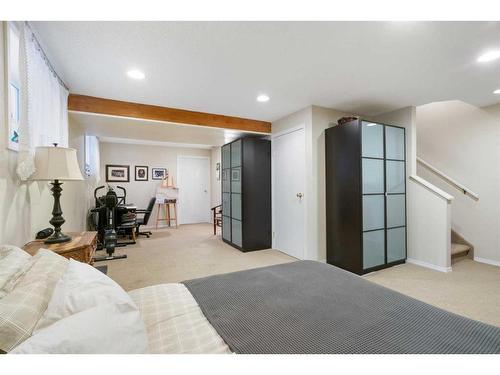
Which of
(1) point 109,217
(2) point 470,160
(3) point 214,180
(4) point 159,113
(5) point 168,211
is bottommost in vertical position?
(5) point 168,211

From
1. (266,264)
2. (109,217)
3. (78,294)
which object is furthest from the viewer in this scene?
(109,217)

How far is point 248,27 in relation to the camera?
5.78 ft

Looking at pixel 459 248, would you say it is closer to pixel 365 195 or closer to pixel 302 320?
pixel 365 195

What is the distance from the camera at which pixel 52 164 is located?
1801 mm

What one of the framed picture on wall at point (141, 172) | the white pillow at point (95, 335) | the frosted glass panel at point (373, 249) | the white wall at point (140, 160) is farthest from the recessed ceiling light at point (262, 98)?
the framed picture on wall at point (141, 172)

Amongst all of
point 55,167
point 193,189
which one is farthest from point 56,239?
point 193,189

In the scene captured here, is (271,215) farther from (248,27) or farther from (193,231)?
(248,27)

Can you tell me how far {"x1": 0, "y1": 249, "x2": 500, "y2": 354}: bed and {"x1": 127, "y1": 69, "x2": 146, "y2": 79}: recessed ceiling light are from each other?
1914mm

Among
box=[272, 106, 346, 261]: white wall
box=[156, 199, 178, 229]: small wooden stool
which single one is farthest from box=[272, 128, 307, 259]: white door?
box=[156, 199, 178, 229]: small wooden stool

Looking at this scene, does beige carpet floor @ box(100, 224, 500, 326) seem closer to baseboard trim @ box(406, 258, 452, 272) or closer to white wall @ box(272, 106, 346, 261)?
baseboard trim @ box(406, 258, 452, 272)

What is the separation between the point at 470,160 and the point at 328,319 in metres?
4.19

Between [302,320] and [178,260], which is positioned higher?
[302,320]

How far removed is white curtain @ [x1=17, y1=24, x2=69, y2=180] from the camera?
1.65 metres

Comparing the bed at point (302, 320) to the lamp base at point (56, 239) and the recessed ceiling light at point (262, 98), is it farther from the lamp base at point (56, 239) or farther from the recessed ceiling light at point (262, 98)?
the recessed ceiling light at point (262, 98)
